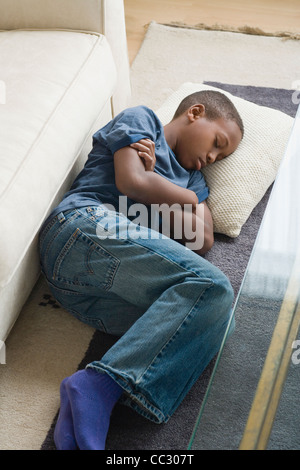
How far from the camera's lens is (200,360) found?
1.14 m

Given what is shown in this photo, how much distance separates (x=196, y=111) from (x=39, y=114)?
0.40 m

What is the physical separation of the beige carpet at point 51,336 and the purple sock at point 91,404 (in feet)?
0.37

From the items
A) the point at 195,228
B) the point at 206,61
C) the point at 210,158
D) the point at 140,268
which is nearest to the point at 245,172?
the point at 210,158

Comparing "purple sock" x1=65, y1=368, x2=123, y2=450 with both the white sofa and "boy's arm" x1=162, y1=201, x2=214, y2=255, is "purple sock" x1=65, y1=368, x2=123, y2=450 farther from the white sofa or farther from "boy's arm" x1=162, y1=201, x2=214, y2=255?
"boy's arm" x1=162, y1=201, x2=214, y2=255

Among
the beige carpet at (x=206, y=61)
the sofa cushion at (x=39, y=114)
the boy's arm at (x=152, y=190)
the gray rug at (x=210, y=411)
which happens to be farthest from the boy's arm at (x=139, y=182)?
the beige carpet at (x=206, y=61)

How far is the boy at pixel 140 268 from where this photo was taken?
1.07m

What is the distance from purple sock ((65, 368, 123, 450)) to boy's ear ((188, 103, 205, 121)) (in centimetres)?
69

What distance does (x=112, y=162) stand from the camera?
1.35 meters

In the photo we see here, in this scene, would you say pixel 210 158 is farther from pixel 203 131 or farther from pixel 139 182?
pixel 139 182

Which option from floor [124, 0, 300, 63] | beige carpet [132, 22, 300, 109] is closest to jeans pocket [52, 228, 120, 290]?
beige carpet [132, 22, 300, 109]

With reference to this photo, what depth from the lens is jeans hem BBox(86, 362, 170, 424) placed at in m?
1.07

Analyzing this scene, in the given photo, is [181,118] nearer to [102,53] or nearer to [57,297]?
[102,53]

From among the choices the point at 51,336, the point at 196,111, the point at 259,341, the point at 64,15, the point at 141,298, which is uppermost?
the point at 64,15

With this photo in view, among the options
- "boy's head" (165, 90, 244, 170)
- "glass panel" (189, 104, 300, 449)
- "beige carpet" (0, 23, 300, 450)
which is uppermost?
"boy's head" (165, 90, 244, 170)
